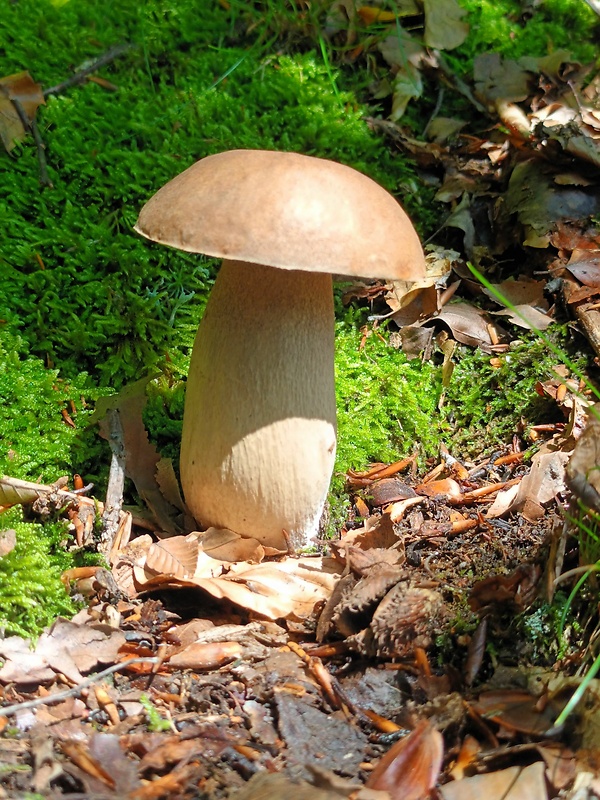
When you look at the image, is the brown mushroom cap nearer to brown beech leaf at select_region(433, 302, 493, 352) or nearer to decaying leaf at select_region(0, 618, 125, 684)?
decaying leaf at select_region(0, 618, 125, 684)

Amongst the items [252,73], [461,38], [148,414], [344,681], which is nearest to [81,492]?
[148,414]

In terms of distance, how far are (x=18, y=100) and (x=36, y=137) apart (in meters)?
0.22

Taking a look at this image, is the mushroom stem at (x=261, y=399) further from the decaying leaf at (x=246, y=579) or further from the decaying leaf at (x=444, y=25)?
the decaying leaf at (x=444, y=25)

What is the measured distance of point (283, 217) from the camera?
1.80 meters

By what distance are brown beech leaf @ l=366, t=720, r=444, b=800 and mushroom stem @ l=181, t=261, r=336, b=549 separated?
1.01 meters

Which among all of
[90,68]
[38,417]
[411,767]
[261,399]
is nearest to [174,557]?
[261,399]

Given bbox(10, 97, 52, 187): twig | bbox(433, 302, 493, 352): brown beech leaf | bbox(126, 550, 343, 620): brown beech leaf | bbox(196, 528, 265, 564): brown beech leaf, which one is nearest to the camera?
bbox(126, 550, 343, 620): brown beech leaf

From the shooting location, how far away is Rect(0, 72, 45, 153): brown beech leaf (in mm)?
3160

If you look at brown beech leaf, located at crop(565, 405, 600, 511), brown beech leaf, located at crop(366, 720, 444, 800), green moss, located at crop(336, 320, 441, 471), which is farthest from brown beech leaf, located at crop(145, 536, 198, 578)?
brown beech leaf, located at crop(565, 405, 600, 511)

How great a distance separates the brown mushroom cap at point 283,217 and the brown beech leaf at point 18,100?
1651mm

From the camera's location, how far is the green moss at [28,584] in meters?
1.84

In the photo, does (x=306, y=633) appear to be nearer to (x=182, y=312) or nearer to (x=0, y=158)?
(x=182, y=312)

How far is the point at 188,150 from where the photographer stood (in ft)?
10.8

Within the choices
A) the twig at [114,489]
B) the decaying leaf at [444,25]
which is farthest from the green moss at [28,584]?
the decaying leaf at [444,25]
